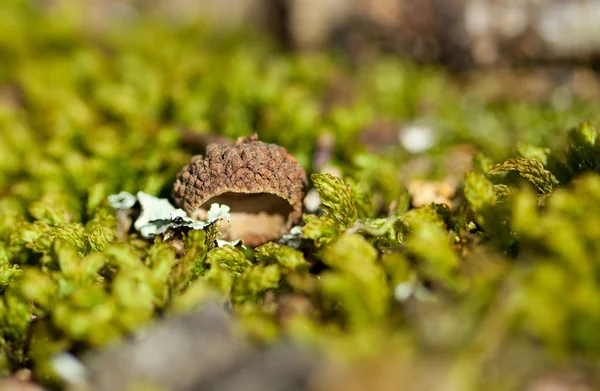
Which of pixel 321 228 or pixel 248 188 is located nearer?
pixel 321 228

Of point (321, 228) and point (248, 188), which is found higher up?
point (248, 188)

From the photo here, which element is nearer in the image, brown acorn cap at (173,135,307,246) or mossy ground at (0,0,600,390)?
mossy ground at (0,0,600,390)

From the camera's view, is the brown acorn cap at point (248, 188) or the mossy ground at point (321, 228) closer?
the mossy ground at point (321, 228)

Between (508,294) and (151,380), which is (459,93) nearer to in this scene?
(508,294)
